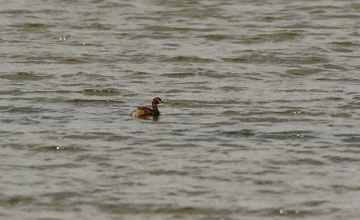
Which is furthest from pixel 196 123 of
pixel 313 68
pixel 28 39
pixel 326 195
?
pixel 28 39

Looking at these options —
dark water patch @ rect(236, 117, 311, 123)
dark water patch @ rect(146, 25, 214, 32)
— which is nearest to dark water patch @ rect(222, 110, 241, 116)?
dark water patch @ rect(236, 117, 311, 123)

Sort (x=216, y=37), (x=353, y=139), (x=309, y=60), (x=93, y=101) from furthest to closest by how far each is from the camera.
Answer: (x=216, y=37)
(x=309, y=60)
(x=93, y=101)
(x=353, y=139)

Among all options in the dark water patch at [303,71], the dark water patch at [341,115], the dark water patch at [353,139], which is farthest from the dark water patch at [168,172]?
the dark water patch at [303,71]

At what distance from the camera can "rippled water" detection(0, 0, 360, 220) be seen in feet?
37.0

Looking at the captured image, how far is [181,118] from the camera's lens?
51.2ft

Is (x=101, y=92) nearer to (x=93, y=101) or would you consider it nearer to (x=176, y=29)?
(x=93, y=101)

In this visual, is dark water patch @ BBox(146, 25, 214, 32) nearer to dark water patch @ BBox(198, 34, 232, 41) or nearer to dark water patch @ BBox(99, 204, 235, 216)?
dark water patch @ BBox(198, 34, 232, 41)

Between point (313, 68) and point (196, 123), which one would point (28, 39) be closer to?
point (313, 68)

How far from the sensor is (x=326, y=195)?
11.4m

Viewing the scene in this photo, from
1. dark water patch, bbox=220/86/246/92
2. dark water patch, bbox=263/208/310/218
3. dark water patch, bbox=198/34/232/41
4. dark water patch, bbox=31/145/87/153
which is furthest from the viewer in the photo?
dark water patch, bbox=198/34/232/41

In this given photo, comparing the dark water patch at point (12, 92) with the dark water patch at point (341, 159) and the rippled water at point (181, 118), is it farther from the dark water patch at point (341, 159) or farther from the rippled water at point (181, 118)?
the dark water patch at point (341, 159)

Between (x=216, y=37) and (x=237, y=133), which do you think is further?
(x=216, y=37)

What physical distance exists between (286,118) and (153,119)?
1.95 meters

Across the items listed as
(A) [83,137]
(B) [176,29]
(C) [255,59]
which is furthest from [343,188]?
(B) [176,29]
